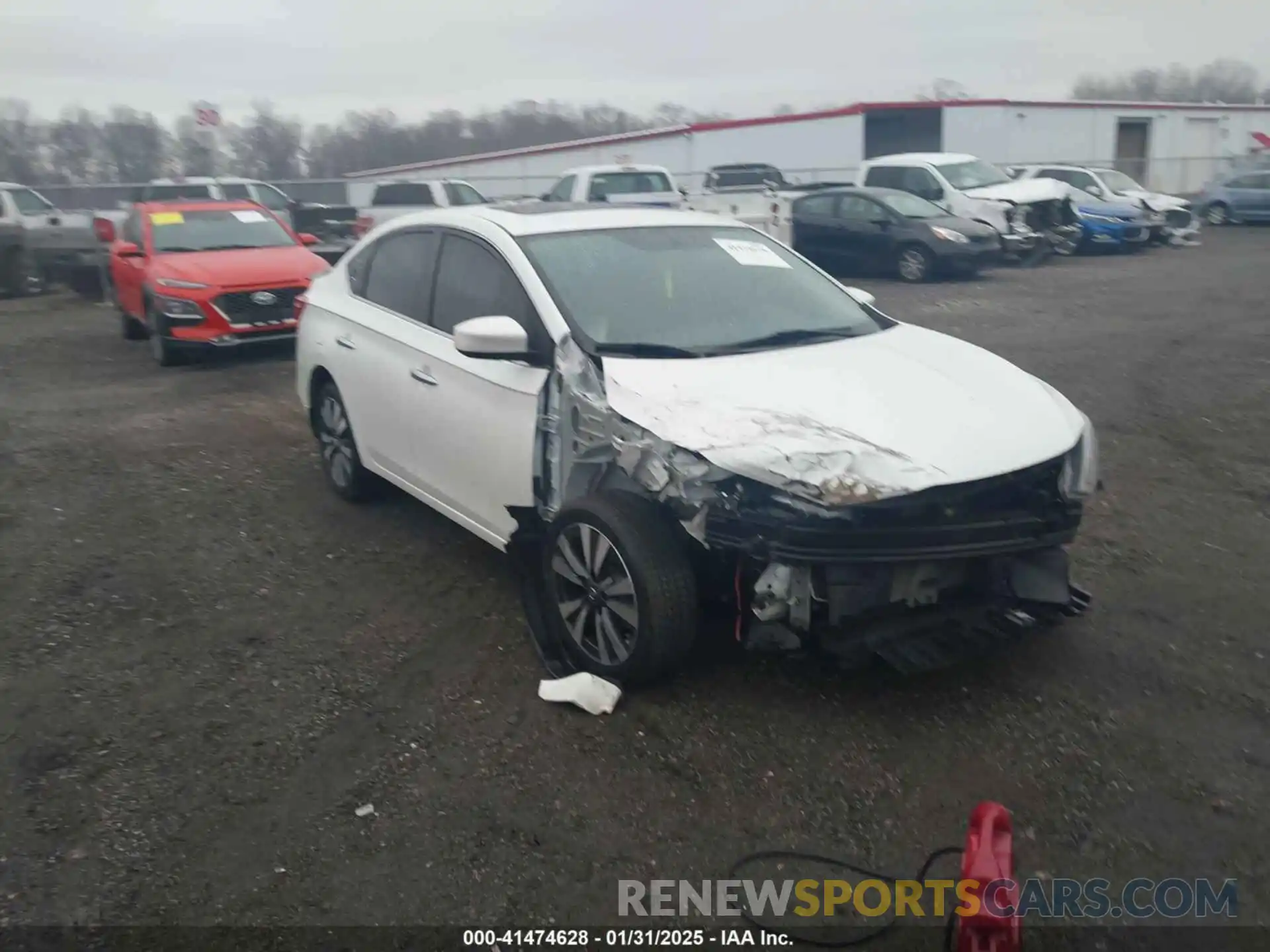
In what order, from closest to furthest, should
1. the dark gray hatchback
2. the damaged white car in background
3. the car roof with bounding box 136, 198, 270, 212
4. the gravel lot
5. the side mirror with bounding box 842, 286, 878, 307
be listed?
the gravel lot < the side mirror with bounding box 842, 286, 878, 307 < the car roof with bounding box 136, 198, 270, 212 < the dark gray hatchback < the damaged white car in background

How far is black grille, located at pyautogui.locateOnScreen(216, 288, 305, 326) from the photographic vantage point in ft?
37.3

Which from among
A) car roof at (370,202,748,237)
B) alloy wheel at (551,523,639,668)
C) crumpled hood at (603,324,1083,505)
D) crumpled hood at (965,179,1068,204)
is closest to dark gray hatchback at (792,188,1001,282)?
crumpled hood at (965,179,1068,204)

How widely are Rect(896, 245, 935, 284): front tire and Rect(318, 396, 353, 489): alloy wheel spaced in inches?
497

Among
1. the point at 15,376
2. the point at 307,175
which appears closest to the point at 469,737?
the point at 15,376

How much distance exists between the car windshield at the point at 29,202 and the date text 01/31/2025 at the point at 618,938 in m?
21.5

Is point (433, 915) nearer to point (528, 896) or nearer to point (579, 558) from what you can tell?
point (528, 896)

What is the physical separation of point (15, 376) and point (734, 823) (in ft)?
35.2

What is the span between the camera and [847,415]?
4082 mm

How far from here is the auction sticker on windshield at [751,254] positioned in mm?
5535

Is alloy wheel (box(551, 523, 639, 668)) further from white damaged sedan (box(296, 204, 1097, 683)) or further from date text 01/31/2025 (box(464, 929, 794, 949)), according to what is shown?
date text 01/31/2025 (box(464, 929, 794, 949))

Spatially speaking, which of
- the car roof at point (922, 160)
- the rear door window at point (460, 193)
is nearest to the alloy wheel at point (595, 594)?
the rear door window at point (460, 193)

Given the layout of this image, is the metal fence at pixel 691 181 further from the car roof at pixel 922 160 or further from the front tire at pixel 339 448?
the front tire at pixel 339 448

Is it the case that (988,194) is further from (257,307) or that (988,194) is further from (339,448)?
(339,448)

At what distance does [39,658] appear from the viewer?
4.83 meters
